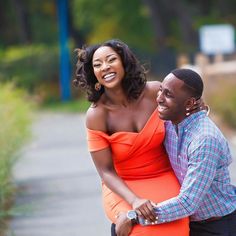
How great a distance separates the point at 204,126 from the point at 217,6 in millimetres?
38455

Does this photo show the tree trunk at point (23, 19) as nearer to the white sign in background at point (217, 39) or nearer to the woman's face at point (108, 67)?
the white sign in background at point (217, 39)

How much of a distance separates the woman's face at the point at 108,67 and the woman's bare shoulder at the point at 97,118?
11 centimetres

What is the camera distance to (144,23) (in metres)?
41.9

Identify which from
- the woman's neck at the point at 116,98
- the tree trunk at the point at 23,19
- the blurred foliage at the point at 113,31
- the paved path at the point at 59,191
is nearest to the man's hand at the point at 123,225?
the woman's neck at the point at 116,98

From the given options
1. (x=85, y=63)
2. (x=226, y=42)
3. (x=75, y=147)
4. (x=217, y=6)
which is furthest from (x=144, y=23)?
(x=85, y=63)

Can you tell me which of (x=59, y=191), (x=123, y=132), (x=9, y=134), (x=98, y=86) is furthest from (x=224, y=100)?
(x=123, y=132)

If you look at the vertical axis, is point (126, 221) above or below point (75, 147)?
above

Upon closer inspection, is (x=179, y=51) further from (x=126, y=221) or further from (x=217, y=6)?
(x=126, y=221)

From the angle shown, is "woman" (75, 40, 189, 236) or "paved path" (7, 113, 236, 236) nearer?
"woman" (75, 40, 189, 236)

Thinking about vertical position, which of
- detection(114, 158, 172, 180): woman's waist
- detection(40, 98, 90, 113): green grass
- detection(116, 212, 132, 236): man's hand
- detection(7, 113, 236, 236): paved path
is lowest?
detection(40, 98, 90, 113): green grass

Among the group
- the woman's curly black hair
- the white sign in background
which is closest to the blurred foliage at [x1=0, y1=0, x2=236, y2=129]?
the white sign in background

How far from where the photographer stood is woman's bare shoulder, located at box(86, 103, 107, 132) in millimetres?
4074

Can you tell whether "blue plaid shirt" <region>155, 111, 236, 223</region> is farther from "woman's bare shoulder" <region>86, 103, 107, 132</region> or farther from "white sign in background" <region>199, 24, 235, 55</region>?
"white sign in background" <region>199, 24, 235, 55</region>

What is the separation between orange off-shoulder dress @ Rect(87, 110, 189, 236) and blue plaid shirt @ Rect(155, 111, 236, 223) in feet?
0.23
